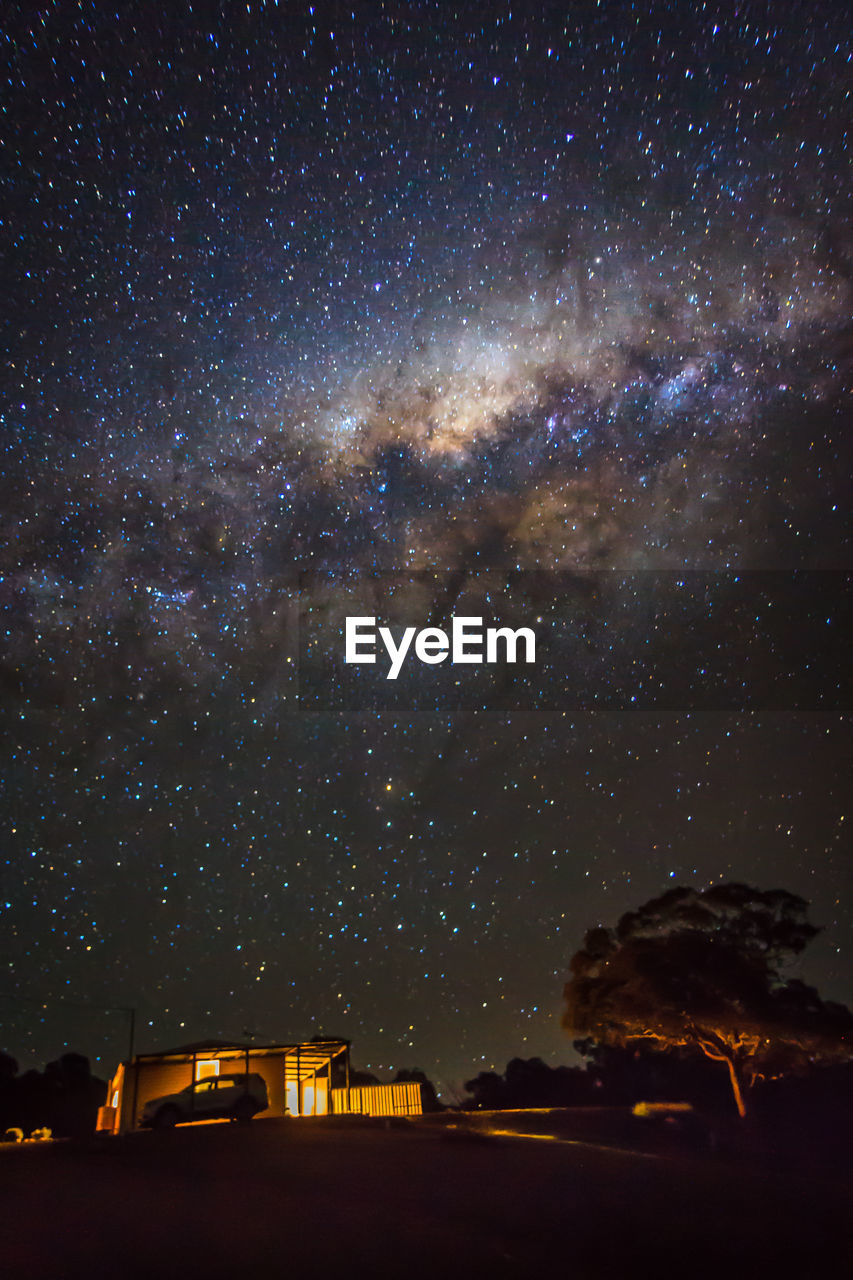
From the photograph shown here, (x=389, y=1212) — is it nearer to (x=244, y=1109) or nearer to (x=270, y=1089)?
(x=244, y=1109)

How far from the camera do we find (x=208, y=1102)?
80.1 ft

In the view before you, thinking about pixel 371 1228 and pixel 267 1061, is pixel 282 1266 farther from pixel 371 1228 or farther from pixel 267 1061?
pixel 267 1061

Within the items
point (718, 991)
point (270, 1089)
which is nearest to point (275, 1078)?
point (270, 1089)

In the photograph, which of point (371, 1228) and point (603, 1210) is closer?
point (371, 1228)

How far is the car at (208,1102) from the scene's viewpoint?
2283cm

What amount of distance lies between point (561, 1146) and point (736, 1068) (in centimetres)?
1276

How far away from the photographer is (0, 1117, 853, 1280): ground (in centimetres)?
780

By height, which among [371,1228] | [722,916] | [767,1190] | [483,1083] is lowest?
[483,1083]

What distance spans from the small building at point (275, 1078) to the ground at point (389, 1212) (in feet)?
30.5

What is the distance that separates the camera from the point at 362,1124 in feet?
55.5

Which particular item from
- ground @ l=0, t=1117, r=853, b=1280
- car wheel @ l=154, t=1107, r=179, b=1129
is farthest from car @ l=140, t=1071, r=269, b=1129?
ground @ l=0, t=1117, r=853, b=1280

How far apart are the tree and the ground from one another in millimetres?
9897

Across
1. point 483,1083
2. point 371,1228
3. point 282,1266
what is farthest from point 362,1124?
point 483,1083

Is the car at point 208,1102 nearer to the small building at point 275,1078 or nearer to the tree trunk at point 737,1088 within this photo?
the small building at point 275,1078
